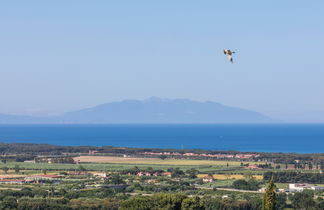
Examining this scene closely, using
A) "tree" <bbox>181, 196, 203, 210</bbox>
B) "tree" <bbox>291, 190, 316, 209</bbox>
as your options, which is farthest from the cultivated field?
"tree" <bbox>181, 196, 203, 210</bbox>

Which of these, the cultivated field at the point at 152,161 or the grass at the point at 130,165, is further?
the cultivated field at the point at 152,161

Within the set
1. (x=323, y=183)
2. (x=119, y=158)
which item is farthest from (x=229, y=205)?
(x=119, y=158)

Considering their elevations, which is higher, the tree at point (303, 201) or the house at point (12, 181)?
the house at point (12, 181)

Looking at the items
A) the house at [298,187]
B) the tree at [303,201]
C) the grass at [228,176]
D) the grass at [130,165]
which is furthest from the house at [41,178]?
the tree at [303,201]

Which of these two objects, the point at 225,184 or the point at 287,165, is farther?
the point at 287,165

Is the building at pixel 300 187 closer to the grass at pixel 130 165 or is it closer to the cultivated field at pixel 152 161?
the grass at pixel 130 165

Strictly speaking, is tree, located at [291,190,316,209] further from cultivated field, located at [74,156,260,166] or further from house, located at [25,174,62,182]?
cultivated field, located at [74,156,260,166]

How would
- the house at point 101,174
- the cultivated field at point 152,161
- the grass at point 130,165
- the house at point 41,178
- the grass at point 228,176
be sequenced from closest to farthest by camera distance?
1. the house at point 41,178
2. the house at point 101,174
3. the grass at point 228,176
4. the grass at point 130,165
5. the cultivated field at point 152,161

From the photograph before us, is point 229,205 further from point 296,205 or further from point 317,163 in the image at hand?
point 317,163

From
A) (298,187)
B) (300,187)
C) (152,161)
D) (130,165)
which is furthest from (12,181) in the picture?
(152,161)

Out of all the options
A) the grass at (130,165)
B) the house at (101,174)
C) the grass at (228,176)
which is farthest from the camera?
the grass at (130,165)

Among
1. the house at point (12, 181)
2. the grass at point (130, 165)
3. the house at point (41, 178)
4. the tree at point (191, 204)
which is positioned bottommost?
the tree at point (191, 204)
